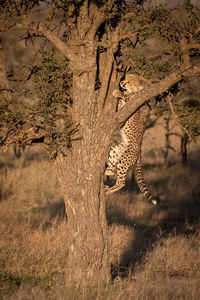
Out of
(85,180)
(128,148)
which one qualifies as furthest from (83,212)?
(128,148)

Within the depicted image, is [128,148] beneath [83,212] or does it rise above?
above

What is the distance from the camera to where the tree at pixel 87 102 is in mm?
3668

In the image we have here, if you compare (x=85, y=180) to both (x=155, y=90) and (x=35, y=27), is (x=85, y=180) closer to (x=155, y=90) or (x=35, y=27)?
(x=155, y=90)

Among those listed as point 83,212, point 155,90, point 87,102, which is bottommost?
point 83,212

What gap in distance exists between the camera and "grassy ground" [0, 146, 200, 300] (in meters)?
3.82

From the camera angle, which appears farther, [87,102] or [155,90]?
[87,102]

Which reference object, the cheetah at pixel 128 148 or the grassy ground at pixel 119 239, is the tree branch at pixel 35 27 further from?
the cheetah at pixel 128 148


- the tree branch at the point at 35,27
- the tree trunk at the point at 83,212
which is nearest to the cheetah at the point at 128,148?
the tree trunk at the point at 83,212

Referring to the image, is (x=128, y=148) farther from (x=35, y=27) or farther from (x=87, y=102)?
(x=35, y=27)

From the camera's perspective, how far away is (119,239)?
607 cm

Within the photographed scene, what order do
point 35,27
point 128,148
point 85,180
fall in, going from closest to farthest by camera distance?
point 35,27, point 85,180, point 128,148

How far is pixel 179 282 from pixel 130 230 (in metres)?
2.56

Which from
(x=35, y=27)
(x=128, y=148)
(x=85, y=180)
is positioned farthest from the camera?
(x=128, y=148)

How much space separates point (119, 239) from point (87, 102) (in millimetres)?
3015
